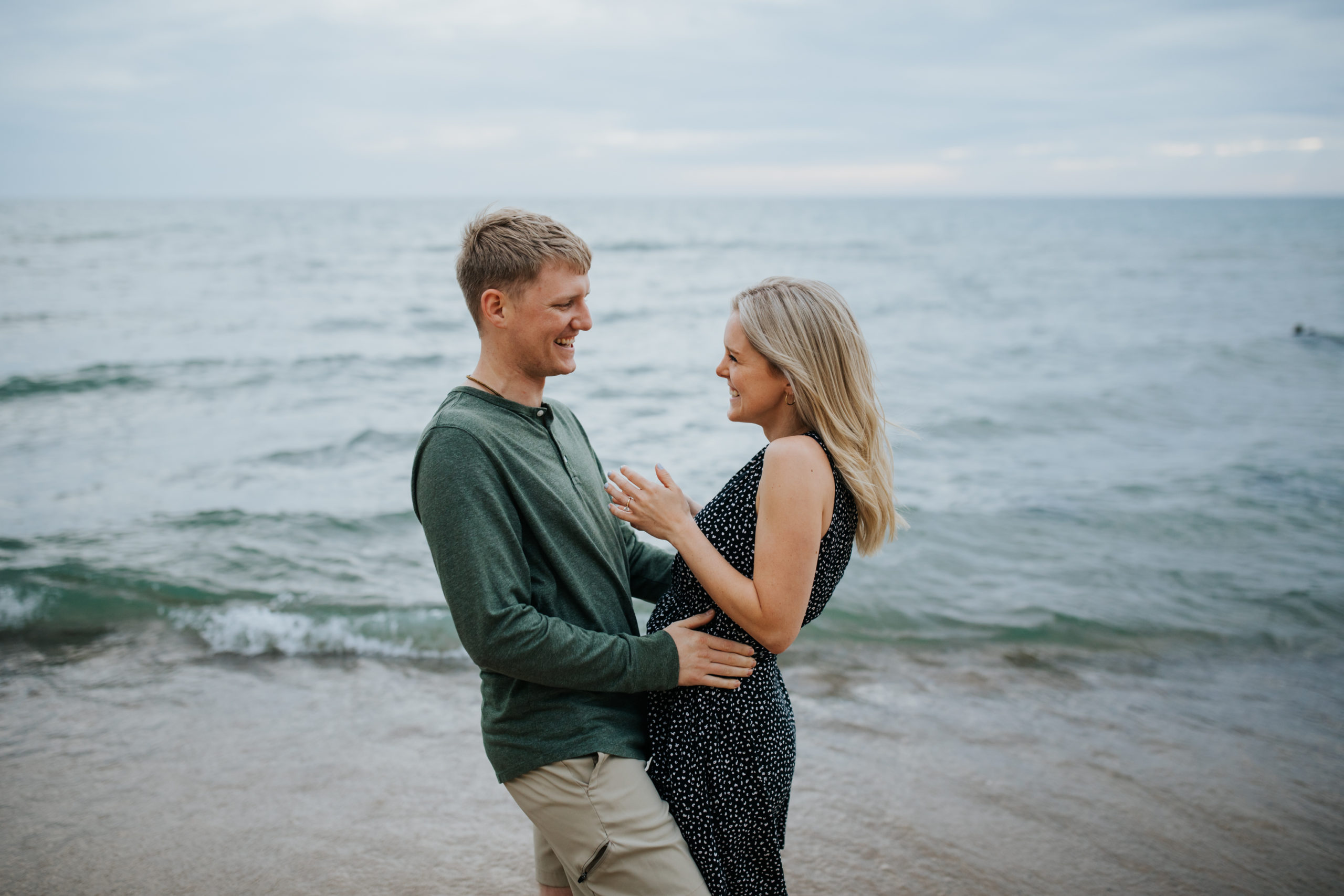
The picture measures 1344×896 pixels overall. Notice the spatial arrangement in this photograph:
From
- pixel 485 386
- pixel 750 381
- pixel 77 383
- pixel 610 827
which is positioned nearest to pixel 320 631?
pixel 485 386

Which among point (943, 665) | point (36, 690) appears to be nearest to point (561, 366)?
point (943, 665)

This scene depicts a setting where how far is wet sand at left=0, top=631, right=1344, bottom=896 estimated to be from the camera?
3.58 m

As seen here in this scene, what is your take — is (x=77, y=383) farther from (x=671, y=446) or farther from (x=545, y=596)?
(x=545, y=596)

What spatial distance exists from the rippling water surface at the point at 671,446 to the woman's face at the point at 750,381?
415 centimetres

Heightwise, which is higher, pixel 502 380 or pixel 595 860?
pixel 502 380

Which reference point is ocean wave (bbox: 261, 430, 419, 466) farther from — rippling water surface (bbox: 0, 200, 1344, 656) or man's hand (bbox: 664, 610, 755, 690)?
man's hand (bbox: 664, 610, 755, 690)

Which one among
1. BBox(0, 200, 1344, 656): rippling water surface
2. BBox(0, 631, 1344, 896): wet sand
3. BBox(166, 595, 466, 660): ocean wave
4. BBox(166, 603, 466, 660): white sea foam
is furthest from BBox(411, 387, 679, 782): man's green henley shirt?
BBox(0, 200, 1344, 656): rippling water surface

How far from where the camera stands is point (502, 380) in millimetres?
2340

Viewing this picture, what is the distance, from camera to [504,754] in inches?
87.4

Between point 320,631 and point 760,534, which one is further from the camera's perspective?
point 320,631

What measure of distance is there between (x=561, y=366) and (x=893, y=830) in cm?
A: 272

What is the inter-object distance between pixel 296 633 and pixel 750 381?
484 cm

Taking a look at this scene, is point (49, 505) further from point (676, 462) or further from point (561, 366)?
point (561, 366)

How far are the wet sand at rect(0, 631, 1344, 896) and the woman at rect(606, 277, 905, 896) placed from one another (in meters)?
1.51
